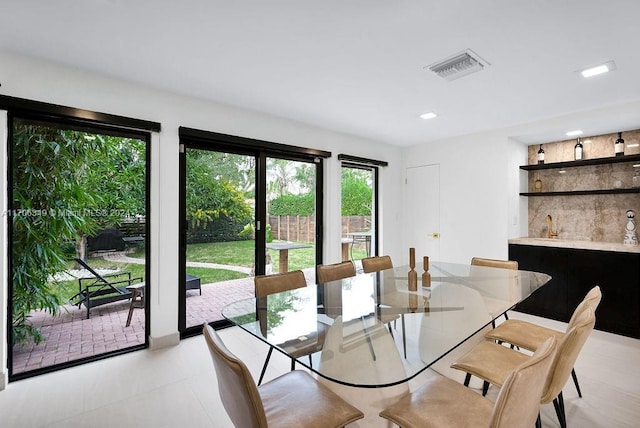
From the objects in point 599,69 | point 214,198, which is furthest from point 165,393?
point 599,69

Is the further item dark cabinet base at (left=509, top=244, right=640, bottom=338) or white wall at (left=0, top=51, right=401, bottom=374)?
dark cabinet base at (left=509, top=244, right=640, bottom=338)

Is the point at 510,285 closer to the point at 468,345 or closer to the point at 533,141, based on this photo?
the point at 468,345

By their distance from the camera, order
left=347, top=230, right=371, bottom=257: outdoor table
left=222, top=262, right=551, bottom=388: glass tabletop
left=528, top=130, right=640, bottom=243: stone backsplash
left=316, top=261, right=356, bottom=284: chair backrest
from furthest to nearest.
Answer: left=347, top=230, right=371, bottom=257: outdoor table
left=528, top=130, right=640, bottom=243: stone backsplash
left=316, top=261, right=356, bottom=284: chair backrest
left=222, top=262, right=551, bottom=388: glass tabletop

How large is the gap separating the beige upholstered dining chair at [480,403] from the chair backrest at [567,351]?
17 cm

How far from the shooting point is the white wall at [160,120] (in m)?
2.38

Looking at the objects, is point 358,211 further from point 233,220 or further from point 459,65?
point 459,65

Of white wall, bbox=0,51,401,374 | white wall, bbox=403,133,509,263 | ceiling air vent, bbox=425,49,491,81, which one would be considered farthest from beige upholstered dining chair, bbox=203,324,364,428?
white wall, bbox=403,133,509,263

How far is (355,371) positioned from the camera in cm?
126

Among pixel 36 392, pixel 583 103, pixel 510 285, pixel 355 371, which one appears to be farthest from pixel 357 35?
pixel 36 392

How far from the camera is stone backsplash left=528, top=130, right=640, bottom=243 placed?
12.5 feet

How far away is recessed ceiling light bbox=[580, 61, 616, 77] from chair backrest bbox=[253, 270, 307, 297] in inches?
111

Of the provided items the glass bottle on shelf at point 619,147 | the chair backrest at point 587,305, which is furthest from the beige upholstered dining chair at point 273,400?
the glass bottle on shelf at point 619,147

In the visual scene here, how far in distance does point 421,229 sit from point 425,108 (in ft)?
7.47

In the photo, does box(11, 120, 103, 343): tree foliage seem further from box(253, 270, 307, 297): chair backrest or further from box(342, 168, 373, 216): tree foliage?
box(342, 168, 373, 216): tree foliage
